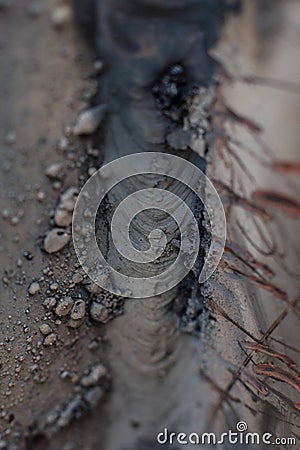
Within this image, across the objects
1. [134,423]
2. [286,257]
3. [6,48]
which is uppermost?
[6,48]

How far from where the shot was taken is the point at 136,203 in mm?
565

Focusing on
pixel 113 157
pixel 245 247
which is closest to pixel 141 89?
pixel 113 157

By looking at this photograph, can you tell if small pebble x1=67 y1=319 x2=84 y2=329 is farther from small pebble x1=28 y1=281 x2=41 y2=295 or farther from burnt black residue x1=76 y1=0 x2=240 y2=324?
burnt black residue x1=76 y1=0 x2=240 y2=324

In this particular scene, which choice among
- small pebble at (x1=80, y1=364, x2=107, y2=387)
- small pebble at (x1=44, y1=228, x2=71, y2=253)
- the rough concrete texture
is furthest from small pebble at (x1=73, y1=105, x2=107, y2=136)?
small pebble at (x1=80, y1=364, x2=107, y2=387)

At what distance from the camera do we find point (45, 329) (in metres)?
0.55

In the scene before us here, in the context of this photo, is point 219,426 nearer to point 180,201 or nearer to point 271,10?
point 180,201

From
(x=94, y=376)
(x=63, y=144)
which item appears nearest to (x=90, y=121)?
(x=63, y=144)

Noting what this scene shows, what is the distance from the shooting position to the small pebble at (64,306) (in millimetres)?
551

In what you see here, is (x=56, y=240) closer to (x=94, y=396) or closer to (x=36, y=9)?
(x=94, y=396)

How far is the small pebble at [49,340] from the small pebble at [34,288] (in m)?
0.04

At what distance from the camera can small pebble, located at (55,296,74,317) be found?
1.81 feet

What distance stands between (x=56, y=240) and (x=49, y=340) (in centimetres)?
10

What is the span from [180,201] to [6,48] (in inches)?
10.7

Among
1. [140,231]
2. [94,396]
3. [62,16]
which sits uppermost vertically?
[62,16]
